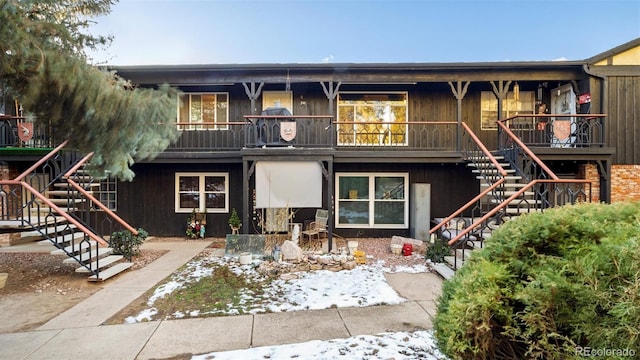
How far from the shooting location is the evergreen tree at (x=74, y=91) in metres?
3.02

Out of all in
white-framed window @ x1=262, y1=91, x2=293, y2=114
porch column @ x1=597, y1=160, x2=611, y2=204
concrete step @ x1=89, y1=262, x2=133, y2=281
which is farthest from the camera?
white-framed window @ x1=262, y1=91, x2=293, y2=114

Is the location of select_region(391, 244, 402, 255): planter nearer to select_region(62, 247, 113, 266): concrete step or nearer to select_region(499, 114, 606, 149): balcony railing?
select_region(499, 114, 606, 149): balcony railing

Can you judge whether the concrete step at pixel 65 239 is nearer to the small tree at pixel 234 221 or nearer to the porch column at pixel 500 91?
the small tree at pixel 234 221

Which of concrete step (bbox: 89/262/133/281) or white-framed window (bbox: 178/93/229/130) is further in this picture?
white-framed window (bbox: 178/93/229/130)

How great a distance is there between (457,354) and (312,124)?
910cm

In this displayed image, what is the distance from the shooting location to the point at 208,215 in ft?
36.6

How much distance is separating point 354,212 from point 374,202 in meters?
0.78

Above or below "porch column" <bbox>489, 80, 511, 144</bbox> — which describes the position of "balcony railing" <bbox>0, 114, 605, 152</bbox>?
below

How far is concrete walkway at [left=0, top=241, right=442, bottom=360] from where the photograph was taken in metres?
3.77

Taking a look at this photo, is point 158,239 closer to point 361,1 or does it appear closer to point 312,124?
point 312,124

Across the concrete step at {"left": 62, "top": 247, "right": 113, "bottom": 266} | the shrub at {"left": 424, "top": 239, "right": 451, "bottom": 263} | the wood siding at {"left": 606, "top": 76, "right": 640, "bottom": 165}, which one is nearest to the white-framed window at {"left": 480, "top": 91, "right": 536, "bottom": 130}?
the wood siding at {"left": 606, "top": 76, "right": 640, "bottom": 165}

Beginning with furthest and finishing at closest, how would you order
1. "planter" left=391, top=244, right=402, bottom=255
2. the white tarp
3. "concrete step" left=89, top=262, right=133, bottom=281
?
the white tarp
"planter" left=391, top=244, right=402, bottom=255
"concrete step" left=89, top=262, right=133, bottom=281

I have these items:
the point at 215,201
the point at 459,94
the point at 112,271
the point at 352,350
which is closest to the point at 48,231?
the point at 112,271

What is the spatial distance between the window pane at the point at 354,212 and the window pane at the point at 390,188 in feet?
2.04
